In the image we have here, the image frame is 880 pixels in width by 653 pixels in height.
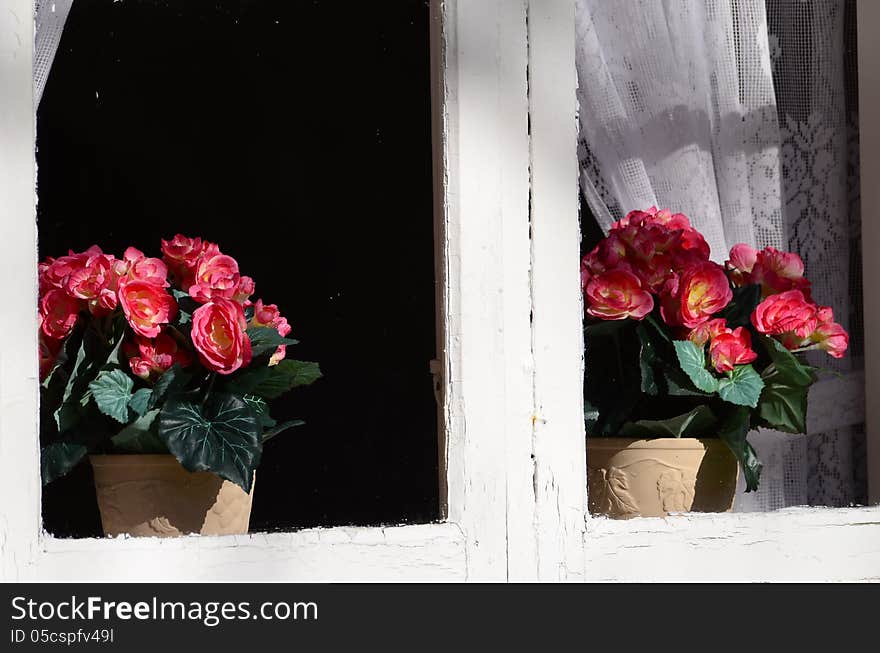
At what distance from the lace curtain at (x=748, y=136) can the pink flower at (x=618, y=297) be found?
14cm

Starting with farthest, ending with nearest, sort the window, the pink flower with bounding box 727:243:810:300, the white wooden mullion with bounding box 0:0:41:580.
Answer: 1. the window
2. the pink flower with bounding box 727:243:810:300
3. the white wooden mullion with bounding box 0:0:41:580

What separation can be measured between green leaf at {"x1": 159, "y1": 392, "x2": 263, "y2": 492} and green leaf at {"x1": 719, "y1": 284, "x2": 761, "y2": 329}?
679mm

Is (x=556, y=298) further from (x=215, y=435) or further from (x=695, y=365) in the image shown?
(x=215, y=435)

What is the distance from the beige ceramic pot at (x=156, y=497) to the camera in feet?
4.72

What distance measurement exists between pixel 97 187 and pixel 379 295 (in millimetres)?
610

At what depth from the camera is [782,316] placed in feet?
5.41

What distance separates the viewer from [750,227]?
1763 millimetres

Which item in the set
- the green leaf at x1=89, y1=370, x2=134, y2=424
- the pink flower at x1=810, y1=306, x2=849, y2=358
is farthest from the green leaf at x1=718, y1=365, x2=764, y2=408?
the green leaf at x1=89, y1=370, x2=134, y2=424

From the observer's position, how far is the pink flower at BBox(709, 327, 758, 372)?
5.28 ft

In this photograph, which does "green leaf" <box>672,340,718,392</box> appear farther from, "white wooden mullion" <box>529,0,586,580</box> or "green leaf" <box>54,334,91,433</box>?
"green leaf" <box>54,334,91,433</box>

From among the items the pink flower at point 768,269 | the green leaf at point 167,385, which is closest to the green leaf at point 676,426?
the pink flower at point 768,269

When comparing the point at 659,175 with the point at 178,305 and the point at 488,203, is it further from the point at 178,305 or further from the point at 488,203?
the point at 178,305

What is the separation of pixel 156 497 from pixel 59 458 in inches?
5.1

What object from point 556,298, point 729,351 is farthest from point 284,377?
point 729,351
